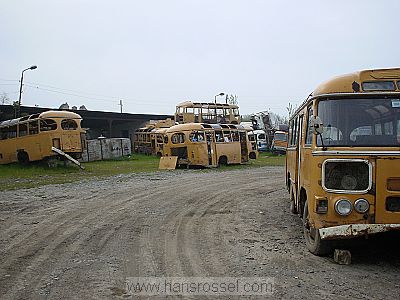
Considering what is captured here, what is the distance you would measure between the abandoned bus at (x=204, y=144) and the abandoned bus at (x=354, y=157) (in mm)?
18575

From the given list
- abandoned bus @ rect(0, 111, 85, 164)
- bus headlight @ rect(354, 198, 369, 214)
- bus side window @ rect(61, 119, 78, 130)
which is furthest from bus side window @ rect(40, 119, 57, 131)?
bus headlight @ rect(354, 198, 369, 214)

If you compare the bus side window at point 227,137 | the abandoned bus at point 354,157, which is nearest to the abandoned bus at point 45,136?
the bus side window at point 227,137

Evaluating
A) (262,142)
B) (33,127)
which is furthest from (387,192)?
(262,142)

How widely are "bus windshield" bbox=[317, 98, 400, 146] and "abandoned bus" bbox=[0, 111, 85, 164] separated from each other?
20.0 meters

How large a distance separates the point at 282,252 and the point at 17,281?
3.74m

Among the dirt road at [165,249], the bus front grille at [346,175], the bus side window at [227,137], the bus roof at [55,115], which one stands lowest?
the dirt road at [165,249]

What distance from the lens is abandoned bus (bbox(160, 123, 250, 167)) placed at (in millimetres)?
25156

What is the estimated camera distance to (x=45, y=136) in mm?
24094

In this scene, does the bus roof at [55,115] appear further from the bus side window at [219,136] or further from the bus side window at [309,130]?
the bus side window at [309,130]

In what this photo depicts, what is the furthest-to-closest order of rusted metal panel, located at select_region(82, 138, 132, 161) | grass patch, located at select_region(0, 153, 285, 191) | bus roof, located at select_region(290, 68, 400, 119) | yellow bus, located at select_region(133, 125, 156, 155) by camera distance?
yellow bus, located at select_region(133, 125, 156, 155), rusted metal panel, located at select_region(82, 138, 132, 161), grass patch, located at select_region(0, 153, 285, 191), bus roof, located at select_region(290, 68, 400, 119)

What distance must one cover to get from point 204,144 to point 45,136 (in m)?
8.35

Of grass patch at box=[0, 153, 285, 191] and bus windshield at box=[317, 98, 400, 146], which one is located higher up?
bus windshield at box=[317, 98, 400, 146]

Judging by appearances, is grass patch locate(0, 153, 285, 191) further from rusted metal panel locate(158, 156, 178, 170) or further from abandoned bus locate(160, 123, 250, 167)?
rusted metal panel locate(158, 156, 178, 170)

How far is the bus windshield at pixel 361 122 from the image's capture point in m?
6.12
